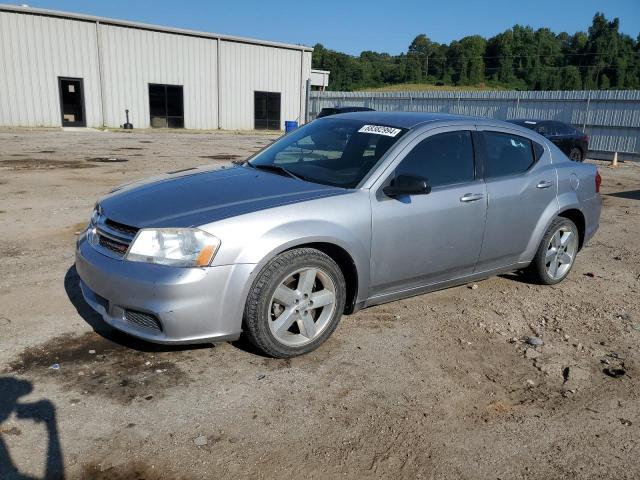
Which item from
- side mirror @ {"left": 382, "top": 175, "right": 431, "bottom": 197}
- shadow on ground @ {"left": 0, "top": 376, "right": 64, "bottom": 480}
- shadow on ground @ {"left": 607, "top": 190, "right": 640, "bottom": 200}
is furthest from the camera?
shadow on ground @ {"left": 607, "top": 190, "right": 640, "bottom": 200}

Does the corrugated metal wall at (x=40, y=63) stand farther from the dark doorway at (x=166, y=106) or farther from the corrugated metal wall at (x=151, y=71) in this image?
the dark doorway at (x=166, y=106)

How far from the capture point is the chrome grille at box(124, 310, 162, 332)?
10.9 ft

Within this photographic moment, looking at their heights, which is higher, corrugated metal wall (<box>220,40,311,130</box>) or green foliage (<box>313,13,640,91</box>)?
green foliage (<box>313,13,640,91</box>)

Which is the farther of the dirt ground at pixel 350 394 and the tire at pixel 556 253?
the tire at pixel 556 253

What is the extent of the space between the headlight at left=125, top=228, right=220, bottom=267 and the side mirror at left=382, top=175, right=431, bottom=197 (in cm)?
138

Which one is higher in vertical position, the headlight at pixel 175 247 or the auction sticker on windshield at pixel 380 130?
the auction sticker on windshield at pixel 380 130

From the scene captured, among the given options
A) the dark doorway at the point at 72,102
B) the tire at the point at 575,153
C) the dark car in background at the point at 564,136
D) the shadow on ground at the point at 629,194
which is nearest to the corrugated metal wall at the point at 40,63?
the dark doorway at the point at 72,102

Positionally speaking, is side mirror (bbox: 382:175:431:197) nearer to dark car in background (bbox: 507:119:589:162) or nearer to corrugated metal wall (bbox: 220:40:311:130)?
dark car in background (bbox: 507:119:589:162)

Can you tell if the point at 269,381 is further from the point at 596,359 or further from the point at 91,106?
the point at 91,106

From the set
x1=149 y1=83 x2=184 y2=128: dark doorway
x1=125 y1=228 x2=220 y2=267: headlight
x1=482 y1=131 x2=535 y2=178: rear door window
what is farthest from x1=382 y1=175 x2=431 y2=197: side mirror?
x1=149 y1=83 x2=184 y2=128: dark doorway

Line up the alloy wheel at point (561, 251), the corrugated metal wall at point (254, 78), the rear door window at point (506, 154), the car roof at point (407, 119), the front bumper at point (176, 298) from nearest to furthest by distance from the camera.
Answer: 1. the front bumper at point (176, 298)
2. the car roof at point (407, 119)
3. the rear door window at point (506, 154)
4. the alloy wheel at point (561, 251)
5. the corrugated metal wall at point (254, 78)

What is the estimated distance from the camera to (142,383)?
334 cm

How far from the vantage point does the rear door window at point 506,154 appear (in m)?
4.76

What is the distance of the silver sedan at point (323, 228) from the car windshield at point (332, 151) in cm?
2
